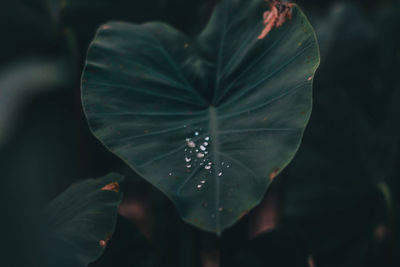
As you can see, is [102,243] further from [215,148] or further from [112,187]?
[215,148]

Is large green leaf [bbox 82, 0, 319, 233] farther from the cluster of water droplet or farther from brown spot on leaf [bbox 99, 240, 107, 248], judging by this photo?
brown spot on leaf [bbox 99, 240, 107, 248]

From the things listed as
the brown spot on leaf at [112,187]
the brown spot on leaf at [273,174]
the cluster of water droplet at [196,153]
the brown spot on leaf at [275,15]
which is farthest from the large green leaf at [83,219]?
the brown spot on leaf at [275,15]

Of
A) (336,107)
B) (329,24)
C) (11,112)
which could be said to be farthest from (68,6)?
(329,24)

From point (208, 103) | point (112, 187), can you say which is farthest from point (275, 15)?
point (112, 187)

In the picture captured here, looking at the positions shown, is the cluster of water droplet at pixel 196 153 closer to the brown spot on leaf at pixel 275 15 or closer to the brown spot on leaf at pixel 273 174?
the brown spot on leaf at pixel 273 174

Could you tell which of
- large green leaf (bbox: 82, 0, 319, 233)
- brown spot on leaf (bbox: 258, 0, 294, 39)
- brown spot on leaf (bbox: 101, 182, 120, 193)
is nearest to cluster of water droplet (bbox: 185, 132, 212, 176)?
large green leaf (bbox: 82, 0, 319, 233)

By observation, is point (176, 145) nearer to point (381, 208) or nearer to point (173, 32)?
point (173, 32)
